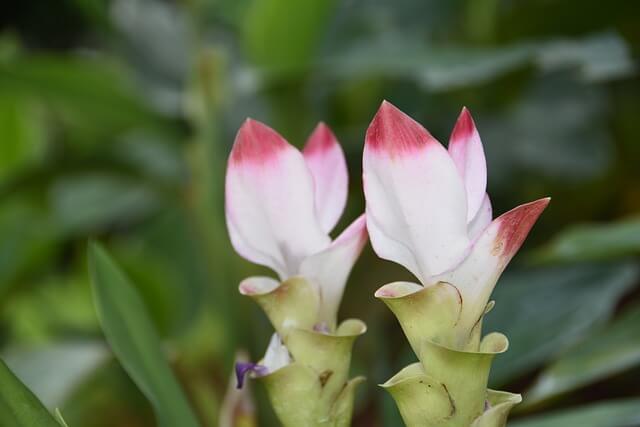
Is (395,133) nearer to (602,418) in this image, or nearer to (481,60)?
(602,418)

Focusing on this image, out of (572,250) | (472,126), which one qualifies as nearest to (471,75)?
(572,250)

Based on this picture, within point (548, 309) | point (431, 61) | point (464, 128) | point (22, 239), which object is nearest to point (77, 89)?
point (22, 239)

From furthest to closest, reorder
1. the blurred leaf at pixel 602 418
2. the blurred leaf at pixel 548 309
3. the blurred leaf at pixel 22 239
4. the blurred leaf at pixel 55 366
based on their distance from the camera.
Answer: the blurred leaf at pixel 22 239 < the blurred leaf at pixel 55 366 < the blurred leaf at pixel 548 309 < the blurred leaf at pixel 602 418

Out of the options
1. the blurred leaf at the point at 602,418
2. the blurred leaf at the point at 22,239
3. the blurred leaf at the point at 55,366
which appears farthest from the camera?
the blurred leaf at the point at 22,239

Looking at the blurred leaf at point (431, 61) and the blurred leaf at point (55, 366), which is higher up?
the blurred leaf at point (431, 61)

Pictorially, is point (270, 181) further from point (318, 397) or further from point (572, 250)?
point (572, 250)

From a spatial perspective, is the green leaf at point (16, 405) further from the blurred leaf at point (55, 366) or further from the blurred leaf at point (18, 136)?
the blurred leaf at point (18, 136)

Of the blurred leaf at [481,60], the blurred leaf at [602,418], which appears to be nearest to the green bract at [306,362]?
the blurred leaf at [602,418]
